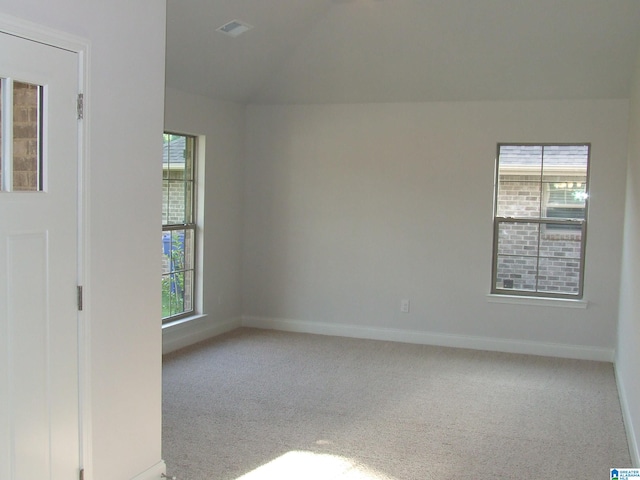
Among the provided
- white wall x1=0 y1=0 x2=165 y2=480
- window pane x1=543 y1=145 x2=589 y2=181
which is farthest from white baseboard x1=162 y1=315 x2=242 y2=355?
window pane x1=543 y1=145 x2=589 y2=181

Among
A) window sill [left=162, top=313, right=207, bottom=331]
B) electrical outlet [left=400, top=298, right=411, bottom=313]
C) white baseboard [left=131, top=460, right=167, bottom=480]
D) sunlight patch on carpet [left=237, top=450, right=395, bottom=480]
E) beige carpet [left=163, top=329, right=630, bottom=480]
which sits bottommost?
sunlight patch on carpet [left=237, top=450, right=395, bottom=480]

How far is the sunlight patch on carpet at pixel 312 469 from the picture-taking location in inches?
134

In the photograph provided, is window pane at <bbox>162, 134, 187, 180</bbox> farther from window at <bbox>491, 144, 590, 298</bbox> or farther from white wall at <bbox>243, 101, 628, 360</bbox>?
window at <bbox>491, 144, 590, 298</bbox>

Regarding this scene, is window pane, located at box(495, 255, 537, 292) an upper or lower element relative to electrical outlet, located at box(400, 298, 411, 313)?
upper

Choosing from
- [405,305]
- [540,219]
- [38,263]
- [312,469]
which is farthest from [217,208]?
[38,263]

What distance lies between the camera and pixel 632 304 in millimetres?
4434

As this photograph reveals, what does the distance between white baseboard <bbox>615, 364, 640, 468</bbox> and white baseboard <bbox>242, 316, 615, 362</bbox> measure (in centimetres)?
81

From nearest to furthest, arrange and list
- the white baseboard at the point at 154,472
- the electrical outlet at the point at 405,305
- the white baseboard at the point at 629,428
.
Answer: the white baseboard at the point at 154,472 < the white baseboard at the point at 629,428 < the electrical outlet at the point at 405,305

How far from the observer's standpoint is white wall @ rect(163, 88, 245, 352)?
5.96m

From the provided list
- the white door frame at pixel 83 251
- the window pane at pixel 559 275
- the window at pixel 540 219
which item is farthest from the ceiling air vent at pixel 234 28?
the window pane at pixel 559 275

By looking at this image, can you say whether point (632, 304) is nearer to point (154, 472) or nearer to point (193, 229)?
point (154, 472)

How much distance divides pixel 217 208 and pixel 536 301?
322 centimetres

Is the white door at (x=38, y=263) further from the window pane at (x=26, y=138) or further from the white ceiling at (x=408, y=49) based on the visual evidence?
the white ceiling at (x=408, y=49)

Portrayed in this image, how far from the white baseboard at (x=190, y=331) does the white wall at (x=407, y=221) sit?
0.58 metres
